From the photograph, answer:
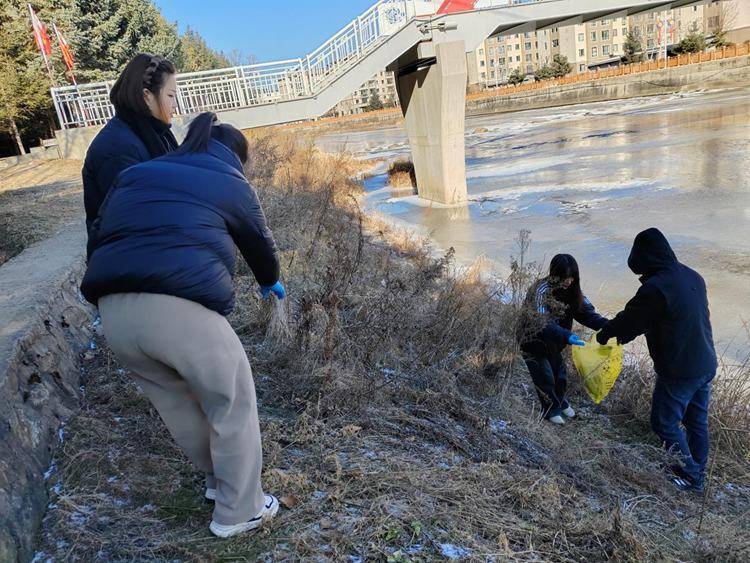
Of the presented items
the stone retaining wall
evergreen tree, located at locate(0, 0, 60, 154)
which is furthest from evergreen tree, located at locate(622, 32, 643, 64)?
the stone retaining wall

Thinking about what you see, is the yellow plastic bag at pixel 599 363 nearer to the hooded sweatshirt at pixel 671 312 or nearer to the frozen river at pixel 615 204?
the hooded sweatshirt at pixel 671 312

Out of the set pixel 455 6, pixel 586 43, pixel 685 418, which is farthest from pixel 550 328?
pixel 586 43

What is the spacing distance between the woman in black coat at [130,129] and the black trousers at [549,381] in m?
3.23

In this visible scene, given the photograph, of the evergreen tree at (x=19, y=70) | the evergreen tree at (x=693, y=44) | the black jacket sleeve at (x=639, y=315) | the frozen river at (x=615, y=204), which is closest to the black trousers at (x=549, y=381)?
the black jacket sleeve at (x=639, y=315)

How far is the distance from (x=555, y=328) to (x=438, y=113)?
12.7m

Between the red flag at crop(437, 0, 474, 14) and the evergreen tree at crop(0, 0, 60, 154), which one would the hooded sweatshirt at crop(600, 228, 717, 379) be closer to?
the red flag at crop(437, 0, 474, 14)

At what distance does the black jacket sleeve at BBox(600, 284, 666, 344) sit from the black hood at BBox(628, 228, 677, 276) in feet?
0.50

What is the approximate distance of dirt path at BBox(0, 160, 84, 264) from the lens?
6.30 m

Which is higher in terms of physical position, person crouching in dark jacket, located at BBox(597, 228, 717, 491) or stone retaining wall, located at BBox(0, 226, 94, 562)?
stone retaining wall, located at BBox(0, 226, 94, 562)

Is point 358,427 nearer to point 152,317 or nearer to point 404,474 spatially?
point 404,474

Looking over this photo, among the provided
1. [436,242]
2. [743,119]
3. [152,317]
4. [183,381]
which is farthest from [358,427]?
[743,119]

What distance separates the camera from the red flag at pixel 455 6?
1516cm

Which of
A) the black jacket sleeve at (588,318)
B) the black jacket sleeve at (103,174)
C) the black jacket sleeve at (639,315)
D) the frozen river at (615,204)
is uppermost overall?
the black jacket sleeve at (103,174)

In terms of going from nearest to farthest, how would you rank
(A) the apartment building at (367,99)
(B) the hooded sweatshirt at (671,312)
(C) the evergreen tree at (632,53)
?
(B) the hooded sweatshirt at (671,312)
(C) the evergreen tree at (632,53)
(A) the apartment building at (367,99)
